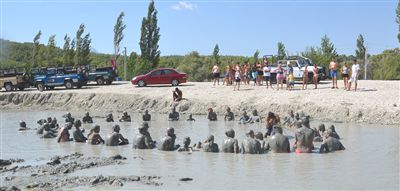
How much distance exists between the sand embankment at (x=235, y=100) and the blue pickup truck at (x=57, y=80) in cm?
62

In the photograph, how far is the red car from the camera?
128 ft

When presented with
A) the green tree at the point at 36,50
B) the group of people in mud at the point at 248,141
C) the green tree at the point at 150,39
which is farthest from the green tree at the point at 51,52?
the group of people in mud at the point at 248,141

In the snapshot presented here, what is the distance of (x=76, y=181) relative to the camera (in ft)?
40.4

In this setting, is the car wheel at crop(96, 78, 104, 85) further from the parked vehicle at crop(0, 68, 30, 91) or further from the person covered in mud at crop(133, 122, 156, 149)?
the person covered in mud at crop(133, 122, 156, 149)

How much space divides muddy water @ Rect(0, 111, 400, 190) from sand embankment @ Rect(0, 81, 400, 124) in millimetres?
3701

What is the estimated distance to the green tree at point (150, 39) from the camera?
56344mm

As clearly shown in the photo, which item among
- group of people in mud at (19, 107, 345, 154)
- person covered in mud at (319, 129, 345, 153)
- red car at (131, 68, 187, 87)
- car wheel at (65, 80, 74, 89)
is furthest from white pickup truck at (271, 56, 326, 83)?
person covered in mud at (319, 129, 345, 153)

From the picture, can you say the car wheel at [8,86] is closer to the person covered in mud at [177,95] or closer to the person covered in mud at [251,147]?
the person covered in mud at [177,95]

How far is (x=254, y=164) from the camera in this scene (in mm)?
14602

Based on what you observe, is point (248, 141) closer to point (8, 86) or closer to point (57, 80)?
point (57, 80)

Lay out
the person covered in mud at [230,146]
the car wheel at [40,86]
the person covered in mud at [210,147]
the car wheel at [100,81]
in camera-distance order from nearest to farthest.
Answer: the person covered in mud at [230,146] < the person covered in mud at [210,147] < the car wheel at [40,86] < the car wheel at [100,81]

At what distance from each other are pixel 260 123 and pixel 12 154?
11.1 m

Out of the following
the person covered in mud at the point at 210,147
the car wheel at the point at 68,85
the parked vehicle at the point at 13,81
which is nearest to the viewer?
the person covered in mud at the point at 210,147

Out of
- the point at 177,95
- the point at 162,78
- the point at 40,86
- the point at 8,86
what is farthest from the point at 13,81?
the point at 177,95
